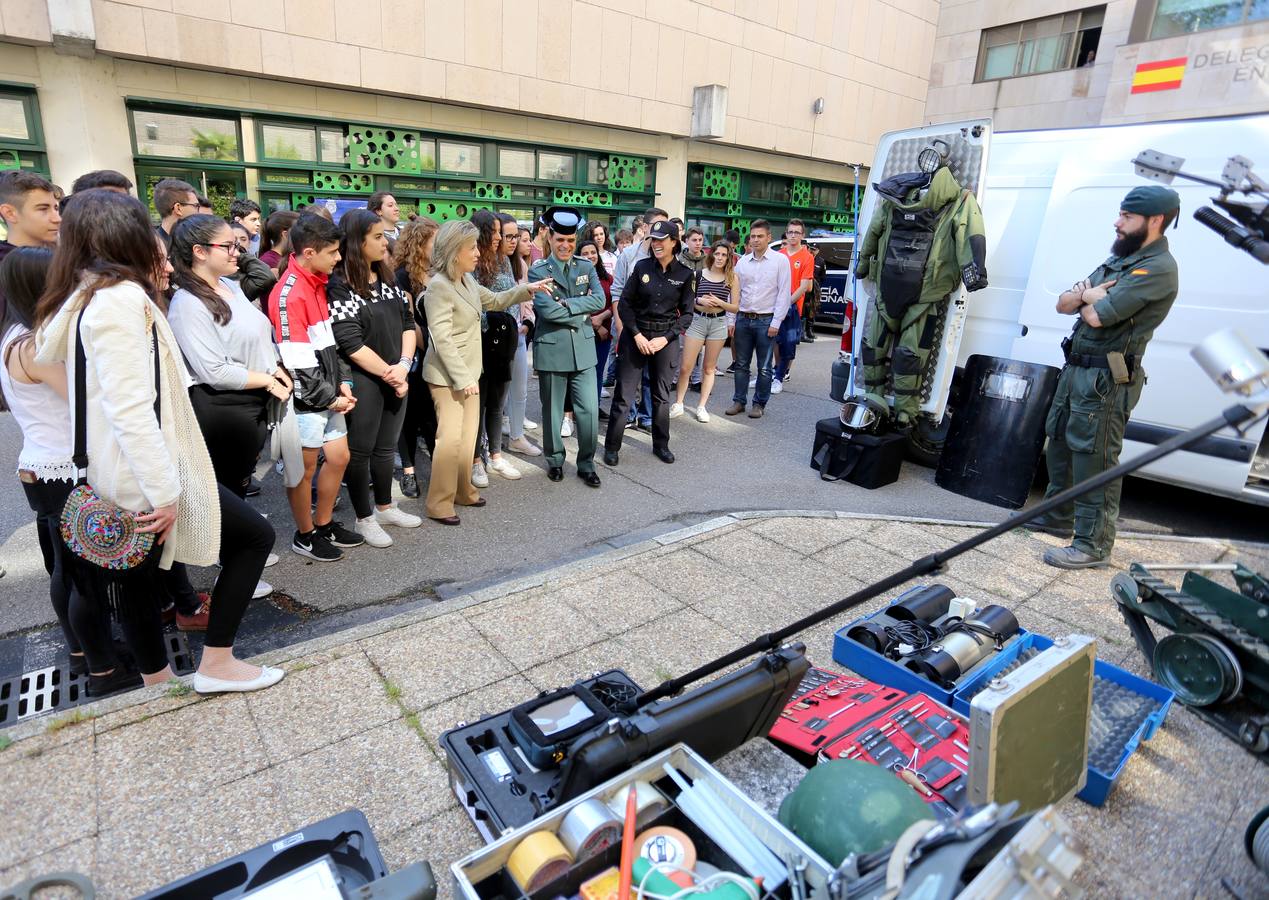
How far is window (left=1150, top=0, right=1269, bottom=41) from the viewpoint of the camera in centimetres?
1697

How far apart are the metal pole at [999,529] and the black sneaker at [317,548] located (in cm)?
278

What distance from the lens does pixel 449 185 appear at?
44.1ft

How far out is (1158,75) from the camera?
18.4 m

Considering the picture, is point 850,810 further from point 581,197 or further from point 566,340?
point 581,197

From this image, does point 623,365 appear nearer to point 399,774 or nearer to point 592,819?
point 399,774

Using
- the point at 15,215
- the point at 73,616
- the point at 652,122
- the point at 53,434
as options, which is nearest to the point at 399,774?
the point at 73,616

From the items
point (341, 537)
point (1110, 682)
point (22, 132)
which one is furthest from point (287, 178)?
point (1110, 682)

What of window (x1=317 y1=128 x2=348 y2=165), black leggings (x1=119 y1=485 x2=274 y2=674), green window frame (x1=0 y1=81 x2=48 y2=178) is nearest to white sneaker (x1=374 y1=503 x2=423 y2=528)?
black leggings (x1=119 y1=485 x2=274 y2=674)

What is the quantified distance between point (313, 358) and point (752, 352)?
515cm

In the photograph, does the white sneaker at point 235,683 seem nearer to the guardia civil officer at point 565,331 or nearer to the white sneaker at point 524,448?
the guardia civil officer at point 565,331

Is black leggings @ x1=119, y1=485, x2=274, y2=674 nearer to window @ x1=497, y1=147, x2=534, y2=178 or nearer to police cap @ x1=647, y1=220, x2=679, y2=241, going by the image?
police cap @ x1=647, y1=220, x2=679, y2=241

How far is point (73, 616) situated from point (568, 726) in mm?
1981

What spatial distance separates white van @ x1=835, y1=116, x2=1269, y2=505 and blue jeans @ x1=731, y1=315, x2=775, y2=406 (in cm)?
203

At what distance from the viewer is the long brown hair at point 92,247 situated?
2.34 m
